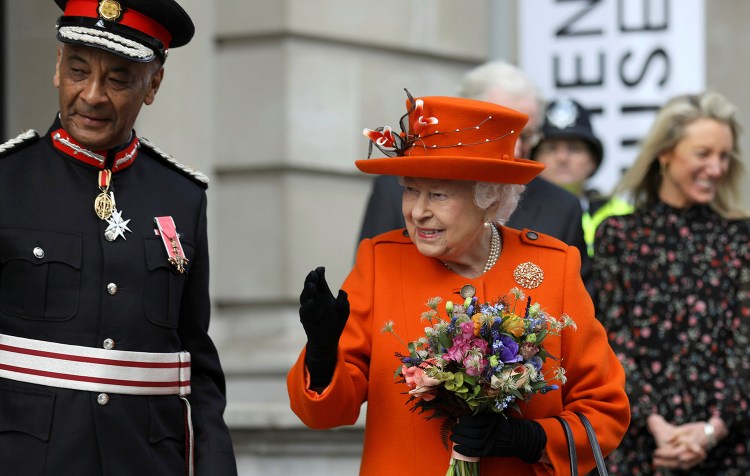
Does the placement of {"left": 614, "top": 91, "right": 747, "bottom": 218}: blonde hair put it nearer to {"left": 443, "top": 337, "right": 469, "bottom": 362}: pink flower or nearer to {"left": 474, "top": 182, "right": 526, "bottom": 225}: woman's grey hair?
{"left": 474, "top": 182, "right": 526, "bottom": 225}: woman's grey hair

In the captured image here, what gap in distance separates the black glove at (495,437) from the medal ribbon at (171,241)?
811 mm

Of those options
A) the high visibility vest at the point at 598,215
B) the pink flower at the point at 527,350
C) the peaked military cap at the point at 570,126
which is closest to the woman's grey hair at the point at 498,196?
the pink flower at the point at 527,350

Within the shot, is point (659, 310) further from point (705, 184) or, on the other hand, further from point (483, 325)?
point (483, 325)

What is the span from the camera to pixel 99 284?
3729mm

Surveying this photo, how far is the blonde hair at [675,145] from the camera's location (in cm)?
595

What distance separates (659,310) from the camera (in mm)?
5672

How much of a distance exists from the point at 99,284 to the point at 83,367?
21cm

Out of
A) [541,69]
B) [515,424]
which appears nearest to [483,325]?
[515,424]

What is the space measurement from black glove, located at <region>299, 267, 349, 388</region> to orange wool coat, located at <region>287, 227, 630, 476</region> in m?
0.07

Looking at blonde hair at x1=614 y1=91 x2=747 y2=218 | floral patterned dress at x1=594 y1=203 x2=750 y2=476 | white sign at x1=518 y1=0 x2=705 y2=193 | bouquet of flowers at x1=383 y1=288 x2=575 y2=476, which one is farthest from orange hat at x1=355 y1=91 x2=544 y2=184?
white sign at x1=518 y1=0 x2=705 y2=193

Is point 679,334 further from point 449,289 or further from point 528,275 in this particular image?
point 449,289

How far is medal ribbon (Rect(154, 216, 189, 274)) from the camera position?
12.7 feet

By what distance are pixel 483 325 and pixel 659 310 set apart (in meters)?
2.16

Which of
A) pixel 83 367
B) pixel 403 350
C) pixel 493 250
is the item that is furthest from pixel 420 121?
pixel 83 367
